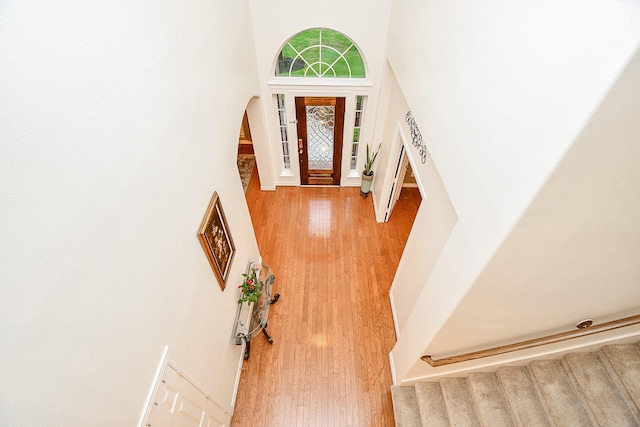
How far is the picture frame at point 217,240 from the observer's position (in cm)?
261

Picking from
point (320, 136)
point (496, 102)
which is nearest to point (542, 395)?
point (496, 102)

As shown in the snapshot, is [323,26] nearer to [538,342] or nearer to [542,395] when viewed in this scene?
[538,342]

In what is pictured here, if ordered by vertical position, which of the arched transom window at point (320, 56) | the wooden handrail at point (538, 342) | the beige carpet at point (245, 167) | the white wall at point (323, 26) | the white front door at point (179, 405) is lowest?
the white front door at point (179, 405)

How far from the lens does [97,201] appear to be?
1.37 metres

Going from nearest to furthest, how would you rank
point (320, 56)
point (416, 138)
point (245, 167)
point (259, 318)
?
point (416, 138) < point (259, 318) < point (320, 56) < point (245, 167)

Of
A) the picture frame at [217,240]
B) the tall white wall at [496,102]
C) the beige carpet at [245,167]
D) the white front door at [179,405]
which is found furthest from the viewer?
the beige carpet at [245,167]

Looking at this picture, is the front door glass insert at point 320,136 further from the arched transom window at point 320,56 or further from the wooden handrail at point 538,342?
the wooden handrail at point 538,342

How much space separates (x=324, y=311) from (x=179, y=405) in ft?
7.79

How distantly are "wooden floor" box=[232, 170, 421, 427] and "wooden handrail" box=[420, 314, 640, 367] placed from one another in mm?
1190

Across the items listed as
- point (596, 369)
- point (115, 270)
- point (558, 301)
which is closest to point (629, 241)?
point (558, 301)

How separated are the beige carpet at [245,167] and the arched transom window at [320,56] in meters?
2.36

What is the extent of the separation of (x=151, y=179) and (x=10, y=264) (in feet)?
2.85

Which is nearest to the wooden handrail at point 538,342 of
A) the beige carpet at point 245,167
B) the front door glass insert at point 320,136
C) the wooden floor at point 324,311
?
the wooden floor at point 324,311

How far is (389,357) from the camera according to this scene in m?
3.87
